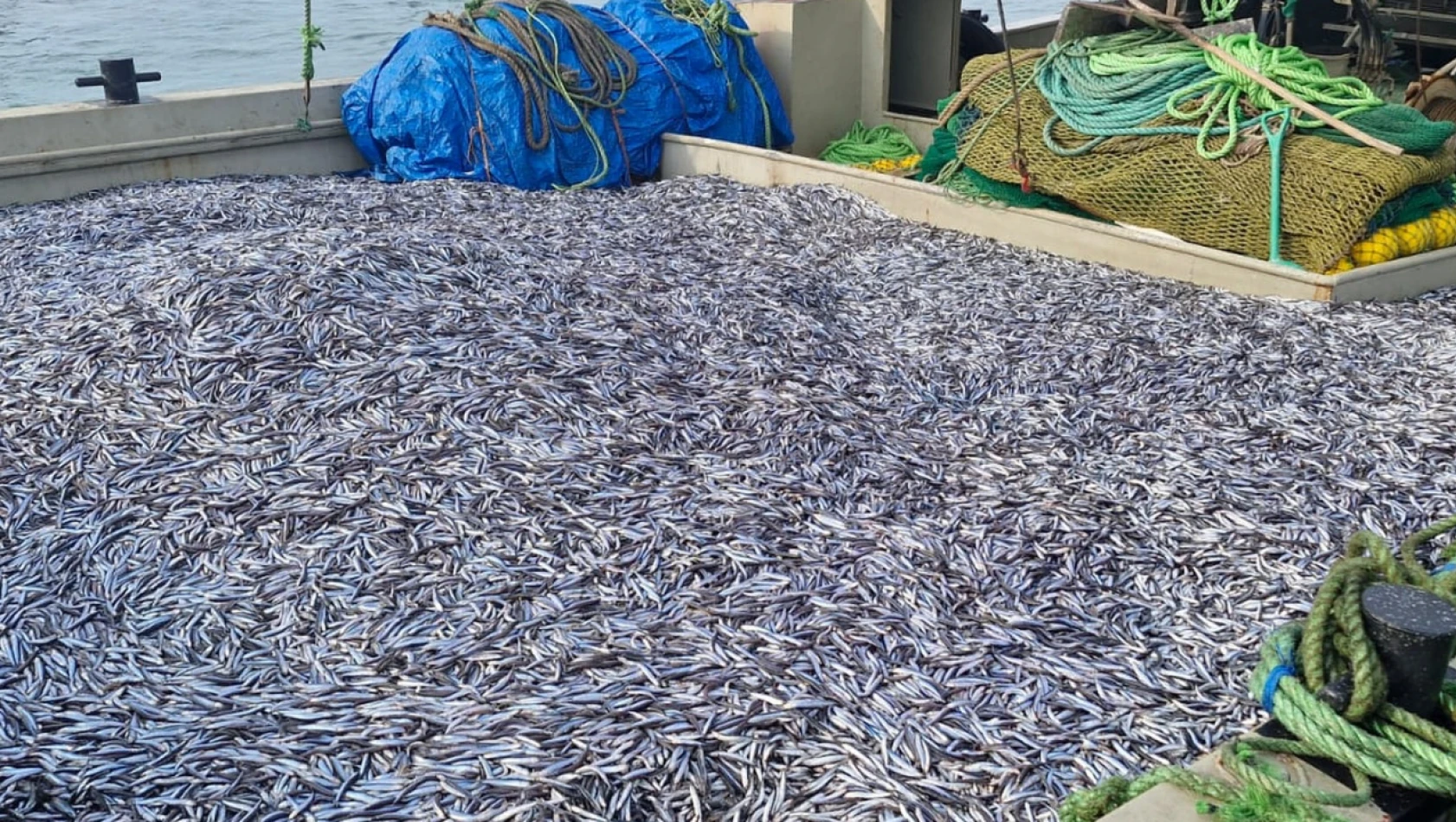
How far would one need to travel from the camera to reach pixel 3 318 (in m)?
6.26

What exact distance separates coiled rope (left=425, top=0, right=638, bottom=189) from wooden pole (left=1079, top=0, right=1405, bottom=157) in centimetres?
408

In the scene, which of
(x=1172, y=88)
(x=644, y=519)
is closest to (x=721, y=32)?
(x=1172, y=88)

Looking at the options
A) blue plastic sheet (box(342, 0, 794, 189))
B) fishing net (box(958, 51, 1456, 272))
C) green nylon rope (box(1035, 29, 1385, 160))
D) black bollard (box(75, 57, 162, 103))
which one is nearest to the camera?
fishing net (box(958, 51, 1456, 272))

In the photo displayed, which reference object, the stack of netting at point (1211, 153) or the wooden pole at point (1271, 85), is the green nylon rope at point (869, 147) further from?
the wooden pole at point (1271, 85)

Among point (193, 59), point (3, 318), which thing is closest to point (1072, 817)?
point (3, 318)

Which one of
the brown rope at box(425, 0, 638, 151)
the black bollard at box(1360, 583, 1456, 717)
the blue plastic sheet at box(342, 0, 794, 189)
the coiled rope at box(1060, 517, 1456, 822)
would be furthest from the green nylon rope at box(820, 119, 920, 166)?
the black bollard at box(1360, 583, 1456, 717)

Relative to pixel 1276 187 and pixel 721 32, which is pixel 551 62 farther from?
pixel 1276 187

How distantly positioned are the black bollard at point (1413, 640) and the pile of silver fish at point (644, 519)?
0.78 metres

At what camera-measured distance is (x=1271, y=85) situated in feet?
24.4

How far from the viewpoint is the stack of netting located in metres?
7.03

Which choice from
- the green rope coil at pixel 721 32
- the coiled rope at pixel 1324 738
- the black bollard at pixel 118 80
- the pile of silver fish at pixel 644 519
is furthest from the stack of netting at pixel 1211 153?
the black bollard at pixel 118 80

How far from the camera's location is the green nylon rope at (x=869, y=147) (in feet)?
35.0

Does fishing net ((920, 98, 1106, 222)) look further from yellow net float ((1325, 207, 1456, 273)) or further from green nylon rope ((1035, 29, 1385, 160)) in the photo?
yellow net float ((1325, 207, 1456, 273))

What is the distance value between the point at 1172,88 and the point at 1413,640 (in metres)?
5.87
